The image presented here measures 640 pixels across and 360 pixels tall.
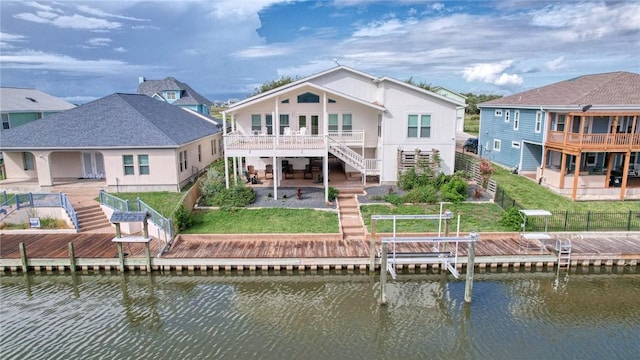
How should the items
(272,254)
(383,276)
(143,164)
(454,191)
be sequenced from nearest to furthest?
(383,276) → (272,254) → (454,191) → (143,164)

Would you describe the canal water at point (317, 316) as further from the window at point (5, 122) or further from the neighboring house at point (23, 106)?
the neighboring house at point (23, 106)

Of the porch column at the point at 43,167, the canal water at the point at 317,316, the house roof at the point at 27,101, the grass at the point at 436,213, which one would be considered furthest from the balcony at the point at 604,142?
the house roof at the point at 27,101

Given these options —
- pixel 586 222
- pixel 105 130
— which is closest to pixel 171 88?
pixel 105 130

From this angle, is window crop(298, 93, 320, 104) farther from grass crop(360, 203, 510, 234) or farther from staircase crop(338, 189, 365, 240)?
grass crop(360, 203, 510, 234)

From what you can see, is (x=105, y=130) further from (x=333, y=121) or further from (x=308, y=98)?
(x=333, y=121)

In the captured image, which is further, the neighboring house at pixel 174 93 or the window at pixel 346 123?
the neighboring house at pixel 174 93
